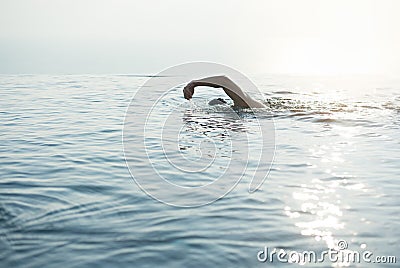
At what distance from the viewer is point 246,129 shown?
9.85 m

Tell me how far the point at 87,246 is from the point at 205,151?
13.2 ft

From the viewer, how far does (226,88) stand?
12219 mm

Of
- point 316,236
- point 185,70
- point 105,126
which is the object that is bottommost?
point 316,236

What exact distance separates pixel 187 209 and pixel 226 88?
750 cm

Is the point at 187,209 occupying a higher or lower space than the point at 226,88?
lower

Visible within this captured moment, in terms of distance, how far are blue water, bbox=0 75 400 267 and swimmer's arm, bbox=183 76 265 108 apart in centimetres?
92

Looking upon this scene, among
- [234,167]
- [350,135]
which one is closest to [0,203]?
[234,167]

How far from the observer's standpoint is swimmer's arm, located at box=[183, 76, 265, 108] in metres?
11.3

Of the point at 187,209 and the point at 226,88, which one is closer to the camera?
the point at 187,209

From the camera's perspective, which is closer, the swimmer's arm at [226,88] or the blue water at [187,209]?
the blue water at [187,209]

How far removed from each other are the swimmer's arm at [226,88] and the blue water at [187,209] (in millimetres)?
916

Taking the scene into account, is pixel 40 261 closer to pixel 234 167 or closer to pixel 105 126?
pixel 234 167

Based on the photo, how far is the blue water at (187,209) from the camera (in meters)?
3.97

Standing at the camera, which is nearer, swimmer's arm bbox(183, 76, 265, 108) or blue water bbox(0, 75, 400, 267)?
blue water bbox(0, 75, 400, 267)
